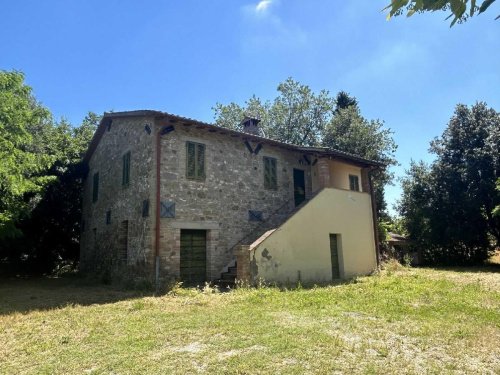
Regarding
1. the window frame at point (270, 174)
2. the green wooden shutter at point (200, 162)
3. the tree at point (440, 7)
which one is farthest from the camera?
the window frame at point (270, 174)

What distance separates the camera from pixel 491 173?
73.7ft

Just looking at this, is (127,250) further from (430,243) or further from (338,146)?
(430,243)

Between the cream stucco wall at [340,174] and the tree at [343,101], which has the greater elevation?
the tree at [343,101]

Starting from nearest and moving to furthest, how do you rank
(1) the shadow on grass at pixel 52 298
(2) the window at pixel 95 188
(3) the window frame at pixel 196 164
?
1. (1) the shadow on grass at pixel 52 298
2. (3) the window frame at pixel 196 164
3. (2) the window at pixel 95 188

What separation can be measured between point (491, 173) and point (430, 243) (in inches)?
228

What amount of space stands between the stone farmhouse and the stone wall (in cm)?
4

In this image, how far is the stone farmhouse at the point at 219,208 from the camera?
1197 cm

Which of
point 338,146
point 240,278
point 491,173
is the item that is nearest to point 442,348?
point 240,278

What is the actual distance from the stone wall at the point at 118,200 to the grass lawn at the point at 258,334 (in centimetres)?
337

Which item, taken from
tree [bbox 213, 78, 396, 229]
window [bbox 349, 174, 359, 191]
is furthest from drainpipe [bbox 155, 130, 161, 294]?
tree [bbox 213, 78, 396, 229]

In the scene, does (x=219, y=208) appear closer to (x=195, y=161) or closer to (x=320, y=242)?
(x=195, y=161)

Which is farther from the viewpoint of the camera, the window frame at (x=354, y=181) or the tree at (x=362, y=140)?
the tree at (x=362, y=140)

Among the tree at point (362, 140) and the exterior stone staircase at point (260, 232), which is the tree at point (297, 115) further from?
the exterior stone staircase at point (260, 232)

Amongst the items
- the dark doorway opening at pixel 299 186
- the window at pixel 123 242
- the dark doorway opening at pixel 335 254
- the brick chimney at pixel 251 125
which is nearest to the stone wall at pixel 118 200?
the window at pixel 123 242
